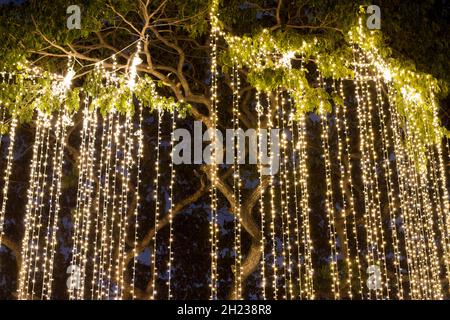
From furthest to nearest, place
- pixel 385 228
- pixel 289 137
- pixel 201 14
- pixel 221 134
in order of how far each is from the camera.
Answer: pixel 385 228 < pixel 289 137 < pixel 221 134 < pixel 201 14

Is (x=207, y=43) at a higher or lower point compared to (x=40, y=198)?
higher

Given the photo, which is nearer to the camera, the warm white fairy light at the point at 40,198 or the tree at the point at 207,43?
the tree at the point at 207,43

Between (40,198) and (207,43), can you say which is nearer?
(207,43)

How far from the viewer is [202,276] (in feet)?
30.1

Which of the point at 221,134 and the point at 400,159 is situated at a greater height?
the point at 221,134

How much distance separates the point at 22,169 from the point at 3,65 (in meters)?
3.87

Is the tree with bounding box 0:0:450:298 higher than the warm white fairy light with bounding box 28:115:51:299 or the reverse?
higher

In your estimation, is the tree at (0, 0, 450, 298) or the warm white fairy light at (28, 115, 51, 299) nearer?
the tree at (0, 0, 450, 298)

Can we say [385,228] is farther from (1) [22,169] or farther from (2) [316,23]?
(1) [22,169]

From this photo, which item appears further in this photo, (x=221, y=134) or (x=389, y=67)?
(x=221, y=134)

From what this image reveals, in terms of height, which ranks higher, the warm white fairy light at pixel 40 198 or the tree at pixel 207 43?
the tree at pixel 207 43
